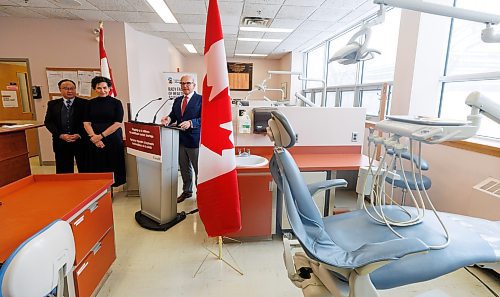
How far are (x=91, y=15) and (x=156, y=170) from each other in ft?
11.9

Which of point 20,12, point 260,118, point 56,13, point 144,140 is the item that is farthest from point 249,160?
point 20,12

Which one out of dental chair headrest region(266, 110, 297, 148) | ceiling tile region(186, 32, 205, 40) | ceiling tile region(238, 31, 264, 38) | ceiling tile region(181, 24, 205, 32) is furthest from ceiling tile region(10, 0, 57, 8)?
dental chair headrest region(266, 110, 297, 148)

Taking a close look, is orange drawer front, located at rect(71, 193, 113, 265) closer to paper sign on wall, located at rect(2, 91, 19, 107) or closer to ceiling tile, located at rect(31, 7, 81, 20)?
ceiling tile, located at rect(31, 7, 81, 20)

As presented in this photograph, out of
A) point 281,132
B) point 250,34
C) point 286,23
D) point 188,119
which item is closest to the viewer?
point 281,132

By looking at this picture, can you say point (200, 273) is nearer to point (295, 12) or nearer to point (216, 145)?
point (216, 145)

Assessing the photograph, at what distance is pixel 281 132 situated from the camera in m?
1.28

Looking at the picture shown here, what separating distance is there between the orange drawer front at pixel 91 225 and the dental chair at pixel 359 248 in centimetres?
111

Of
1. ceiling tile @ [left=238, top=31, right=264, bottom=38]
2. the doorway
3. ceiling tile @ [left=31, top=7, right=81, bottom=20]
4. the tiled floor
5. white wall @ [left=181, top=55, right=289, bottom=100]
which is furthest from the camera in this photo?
white wall @ [left=181, top=55, right=289, bottom=100]

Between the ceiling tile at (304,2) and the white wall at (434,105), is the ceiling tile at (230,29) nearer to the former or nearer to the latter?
the ceiling tile at (304,2)

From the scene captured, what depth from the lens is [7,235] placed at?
1.12 metres

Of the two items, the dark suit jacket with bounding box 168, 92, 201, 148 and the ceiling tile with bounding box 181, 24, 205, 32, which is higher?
the ceiling tile with bounding box 181, 24, 205, 32

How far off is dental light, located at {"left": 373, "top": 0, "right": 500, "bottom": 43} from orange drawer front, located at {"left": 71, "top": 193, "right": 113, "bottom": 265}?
1960 millimetres

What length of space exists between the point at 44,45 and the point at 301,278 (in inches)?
229

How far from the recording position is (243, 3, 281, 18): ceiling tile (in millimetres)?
4039
